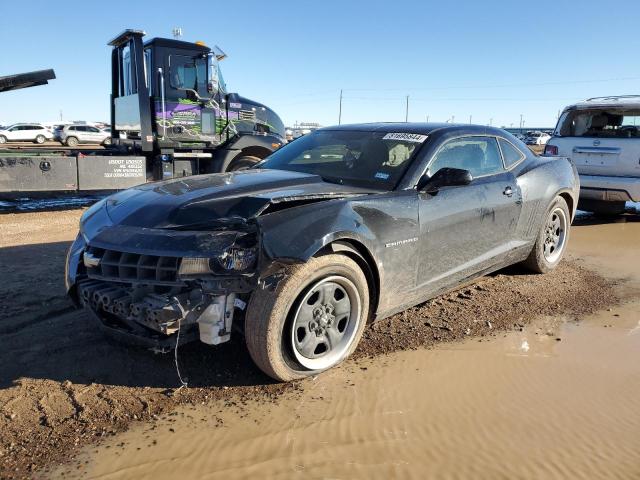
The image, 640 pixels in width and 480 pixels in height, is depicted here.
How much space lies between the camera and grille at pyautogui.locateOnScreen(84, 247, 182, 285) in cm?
285

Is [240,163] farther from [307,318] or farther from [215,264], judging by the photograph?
[215,264]

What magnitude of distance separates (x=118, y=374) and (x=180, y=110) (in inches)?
281

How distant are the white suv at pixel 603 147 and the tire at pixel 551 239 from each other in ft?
9.97

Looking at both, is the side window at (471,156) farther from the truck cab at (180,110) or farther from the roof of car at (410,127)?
the truck cab at (180,110)

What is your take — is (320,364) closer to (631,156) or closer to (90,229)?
(90,229)

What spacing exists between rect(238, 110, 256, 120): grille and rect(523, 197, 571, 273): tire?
21.7 ft

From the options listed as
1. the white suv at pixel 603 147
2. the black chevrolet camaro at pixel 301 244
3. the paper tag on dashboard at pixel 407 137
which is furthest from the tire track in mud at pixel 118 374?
the white suv at pixel 603 147

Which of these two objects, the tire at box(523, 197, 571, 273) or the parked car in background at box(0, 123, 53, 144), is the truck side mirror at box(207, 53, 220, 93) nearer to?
the tire at box(523, 197, 571, 273)

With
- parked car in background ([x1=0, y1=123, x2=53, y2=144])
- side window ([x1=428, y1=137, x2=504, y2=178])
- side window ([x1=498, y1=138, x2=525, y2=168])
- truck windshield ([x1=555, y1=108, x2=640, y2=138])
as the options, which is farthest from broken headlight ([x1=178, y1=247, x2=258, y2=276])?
parked car in background ([x1=0, y1=123, x2=53, y2=144])

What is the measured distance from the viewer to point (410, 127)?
445 centimetres

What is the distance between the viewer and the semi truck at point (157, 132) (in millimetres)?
9010

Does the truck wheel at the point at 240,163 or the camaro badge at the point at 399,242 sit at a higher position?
the truck wheel at the point at 240,163

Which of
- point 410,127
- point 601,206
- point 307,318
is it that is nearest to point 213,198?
point 307,318

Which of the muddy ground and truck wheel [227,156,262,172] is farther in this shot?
truck wheel [227,156,262,172]
